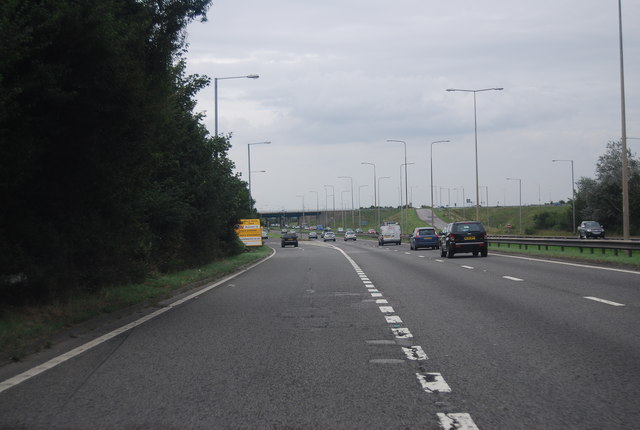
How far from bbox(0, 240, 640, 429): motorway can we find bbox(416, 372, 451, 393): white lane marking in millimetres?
19

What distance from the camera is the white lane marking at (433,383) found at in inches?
258

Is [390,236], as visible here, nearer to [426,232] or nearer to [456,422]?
[426,232]

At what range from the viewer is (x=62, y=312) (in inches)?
458

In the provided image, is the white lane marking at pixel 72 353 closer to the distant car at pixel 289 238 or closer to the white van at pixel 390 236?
the white van at pixel 390 236

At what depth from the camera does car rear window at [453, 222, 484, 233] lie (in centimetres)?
3556

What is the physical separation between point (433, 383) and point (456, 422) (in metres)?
1.34

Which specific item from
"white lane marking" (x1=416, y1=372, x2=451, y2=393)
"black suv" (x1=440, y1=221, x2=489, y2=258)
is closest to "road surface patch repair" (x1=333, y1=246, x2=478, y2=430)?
"white lane marking" (x1=416, y1=372, x2=451, y2=393)

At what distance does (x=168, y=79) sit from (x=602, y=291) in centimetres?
1031

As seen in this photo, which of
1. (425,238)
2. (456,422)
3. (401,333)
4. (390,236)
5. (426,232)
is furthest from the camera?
(390,236)

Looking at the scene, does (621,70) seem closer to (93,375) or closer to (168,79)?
(168,79)

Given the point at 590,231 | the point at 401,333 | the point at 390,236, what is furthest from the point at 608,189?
the point at 401,333

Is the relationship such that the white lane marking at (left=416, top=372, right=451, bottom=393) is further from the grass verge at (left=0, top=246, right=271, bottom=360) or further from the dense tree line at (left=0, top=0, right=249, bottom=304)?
the dense tree line at (left=0, top=0, right=249, bottom=304)

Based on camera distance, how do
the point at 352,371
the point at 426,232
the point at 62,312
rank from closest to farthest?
the point at 352,371
the point at 62,312
the point at 426,232

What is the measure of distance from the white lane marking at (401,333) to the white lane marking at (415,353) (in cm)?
87
